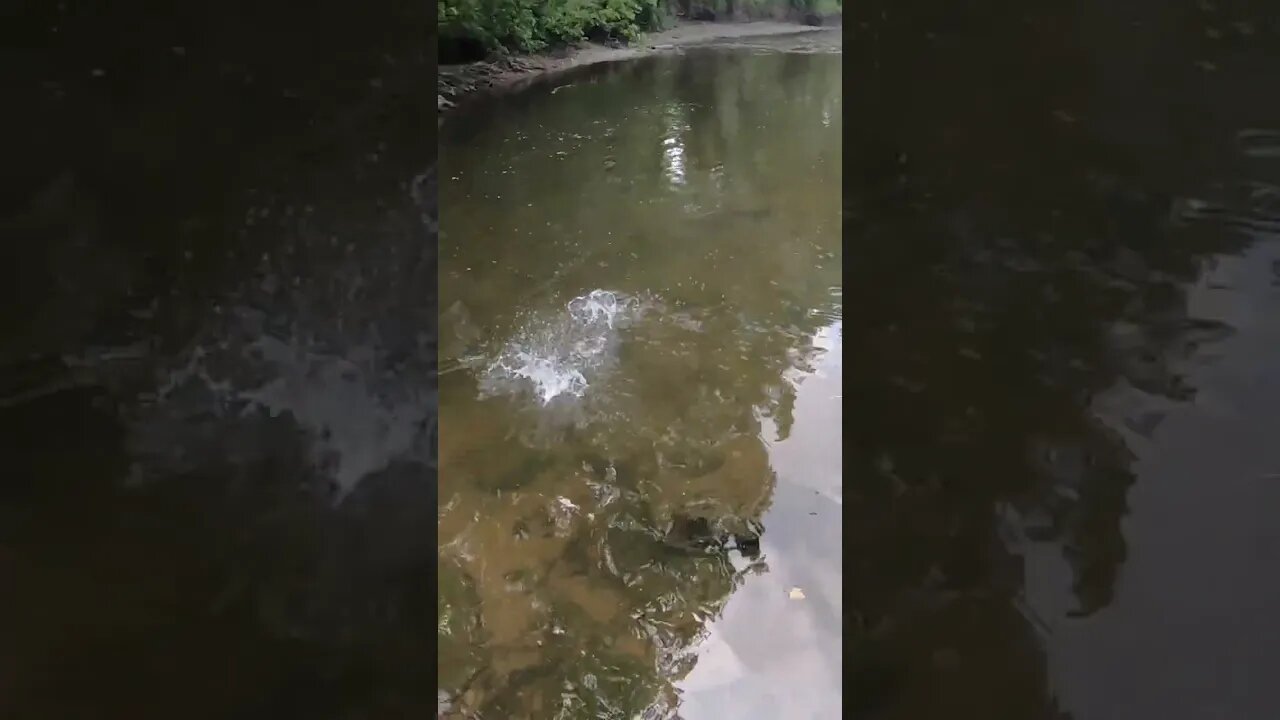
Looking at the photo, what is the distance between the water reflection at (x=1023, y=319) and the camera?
52 centimetres

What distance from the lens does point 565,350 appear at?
2.09 metres

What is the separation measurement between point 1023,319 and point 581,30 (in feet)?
9.47

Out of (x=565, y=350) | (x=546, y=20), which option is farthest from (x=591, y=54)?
(x=565, y=350)

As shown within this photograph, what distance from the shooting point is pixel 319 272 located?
59 cm

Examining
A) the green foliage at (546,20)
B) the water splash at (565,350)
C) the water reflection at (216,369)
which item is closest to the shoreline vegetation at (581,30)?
the green foliage at (546,20)

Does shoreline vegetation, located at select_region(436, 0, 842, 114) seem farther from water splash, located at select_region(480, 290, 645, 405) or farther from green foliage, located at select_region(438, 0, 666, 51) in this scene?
water splash, located at select_region(480, 290, 645, 405)

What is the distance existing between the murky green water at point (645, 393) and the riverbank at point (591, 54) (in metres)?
0.07

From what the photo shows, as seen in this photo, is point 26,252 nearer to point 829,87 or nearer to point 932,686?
point 932,686

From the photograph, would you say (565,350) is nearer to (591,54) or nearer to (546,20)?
(591,54)

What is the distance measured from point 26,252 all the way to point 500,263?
1.86 m

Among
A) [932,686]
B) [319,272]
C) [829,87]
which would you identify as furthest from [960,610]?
[829,87]

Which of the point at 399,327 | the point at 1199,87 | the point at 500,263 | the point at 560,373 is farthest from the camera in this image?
the point at 500,263

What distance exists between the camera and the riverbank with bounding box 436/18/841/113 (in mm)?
3109

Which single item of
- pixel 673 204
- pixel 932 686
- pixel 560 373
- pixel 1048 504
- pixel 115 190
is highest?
pixel 115 190
